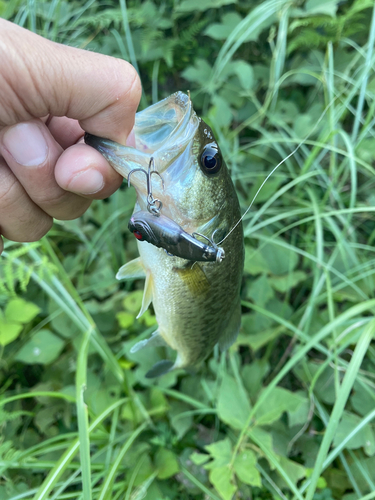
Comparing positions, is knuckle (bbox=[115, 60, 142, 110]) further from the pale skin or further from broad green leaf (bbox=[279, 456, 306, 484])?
broad green leaf (bbox=[279, 456, 306, 484])

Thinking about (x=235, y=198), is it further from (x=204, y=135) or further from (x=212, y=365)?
(x=212, y=365)

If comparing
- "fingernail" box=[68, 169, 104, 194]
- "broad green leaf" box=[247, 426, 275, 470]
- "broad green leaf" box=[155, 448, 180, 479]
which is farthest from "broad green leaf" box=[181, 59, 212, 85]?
"broad green leaf" box=[155, 448, 180, 479]

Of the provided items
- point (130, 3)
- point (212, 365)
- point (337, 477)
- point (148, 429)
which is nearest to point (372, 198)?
point (212, 365)

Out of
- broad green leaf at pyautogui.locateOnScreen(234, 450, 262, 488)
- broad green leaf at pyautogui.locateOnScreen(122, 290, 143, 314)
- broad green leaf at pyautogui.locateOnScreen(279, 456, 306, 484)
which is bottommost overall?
broad green leaf at pyautogui.locateOnScreen(279, 456, 306, 484)

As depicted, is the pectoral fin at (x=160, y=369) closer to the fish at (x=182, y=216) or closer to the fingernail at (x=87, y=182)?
the fish at (x=182, y=216)

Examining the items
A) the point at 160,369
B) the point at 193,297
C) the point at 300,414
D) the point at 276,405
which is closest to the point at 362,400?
the point at 300,414
